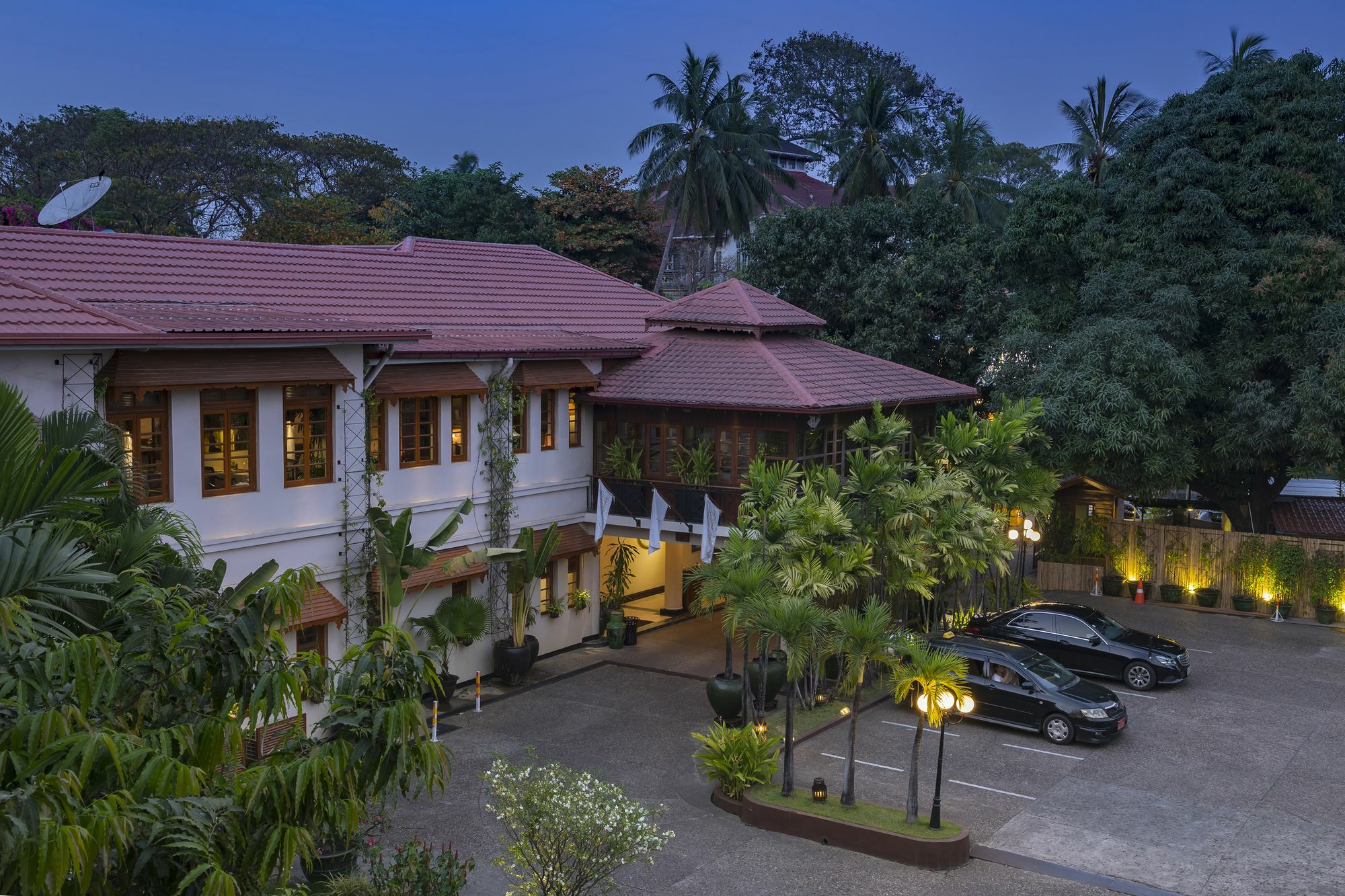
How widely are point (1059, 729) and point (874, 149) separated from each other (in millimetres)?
30613

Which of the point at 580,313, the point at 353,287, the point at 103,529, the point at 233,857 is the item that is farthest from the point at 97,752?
the point at 580,313

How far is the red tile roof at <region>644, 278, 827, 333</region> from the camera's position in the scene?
26.8 meters

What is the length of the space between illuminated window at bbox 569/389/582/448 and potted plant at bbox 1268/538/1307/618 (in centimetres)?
1767

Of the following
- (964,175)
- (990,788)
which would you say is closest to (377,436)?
(990,788)

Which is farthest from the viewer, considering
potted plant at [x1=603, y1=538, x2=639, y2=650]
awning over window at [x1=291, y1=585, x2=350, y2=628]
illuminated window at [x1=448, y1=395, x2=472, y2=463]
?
potted plant at [x1=603, y1=538, x2=639, y2=650]

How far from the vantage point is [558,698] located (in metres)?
22.6

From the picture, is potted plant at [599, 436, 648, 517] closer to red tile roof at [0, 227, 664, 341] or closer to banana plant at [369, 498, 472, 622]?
red tile roof at [0, 227, 664, 341]

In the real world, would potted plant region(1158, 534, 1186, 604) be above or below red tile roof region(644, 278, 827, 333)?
below

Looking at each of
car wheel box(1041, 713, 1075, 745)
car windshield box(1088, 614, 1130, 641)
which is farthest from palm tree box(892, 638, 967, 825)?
car windshield box(1088, 614, 1130, 641)

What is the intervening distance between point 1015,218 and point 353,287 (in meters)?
18.7

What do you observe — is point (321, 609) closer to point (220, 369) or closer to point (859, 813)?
point (220, 369)

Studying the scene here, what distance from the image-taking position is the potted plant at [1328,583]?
29.0 m

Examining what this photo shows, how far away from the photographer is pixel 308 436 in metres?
19.6

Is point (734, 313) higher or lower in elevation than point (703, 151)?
lower
